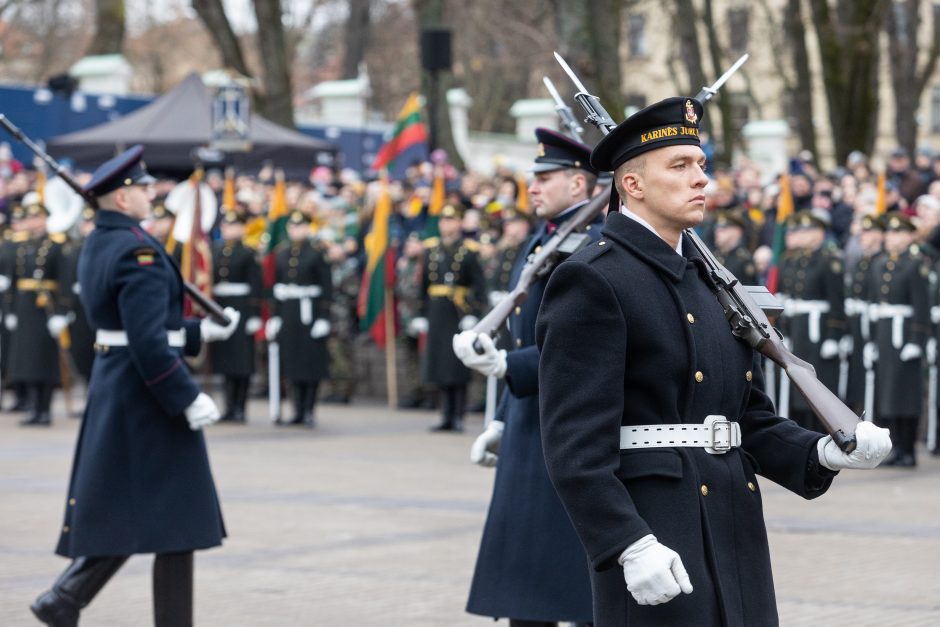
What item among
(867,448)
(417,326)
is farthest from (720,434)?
(417,326)

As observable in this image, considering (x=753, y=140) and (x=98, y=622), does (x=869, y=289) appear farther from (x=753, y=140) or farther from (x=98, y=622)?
(x=753, y=140)

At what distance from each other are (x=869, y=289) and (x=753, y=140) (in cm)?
1912

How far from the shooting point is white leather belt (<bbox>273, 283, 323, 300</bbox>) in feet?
56.4

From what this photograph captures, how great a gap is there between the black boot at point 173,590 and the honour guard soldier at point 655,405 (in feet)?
8.91

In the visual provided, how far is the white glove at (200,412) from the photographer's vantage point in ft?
22.1

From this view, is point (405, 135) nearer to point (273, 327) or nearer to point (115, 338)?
point (273, 327)

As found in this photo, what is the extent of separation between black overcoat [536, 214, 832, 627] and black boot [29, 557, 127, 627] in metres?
2.97

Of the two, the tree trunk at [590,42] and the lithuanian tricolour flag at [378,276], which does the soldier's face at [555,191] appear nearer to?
the tree trunk at [590,42]

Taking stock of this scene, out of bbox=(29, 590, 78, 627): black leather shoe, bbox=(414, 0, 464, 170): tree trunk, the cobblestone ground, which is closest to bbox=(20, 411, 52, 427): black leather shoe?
the cobblestone ground

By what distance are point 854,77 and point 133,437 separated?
2001 cm

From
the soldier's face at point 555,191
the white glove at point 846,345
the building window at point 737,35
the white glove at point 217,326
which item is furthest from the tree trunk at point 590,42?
the building window at point 737,35

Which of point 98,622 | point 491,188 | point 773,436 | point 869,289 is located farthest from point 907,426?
point 773,436

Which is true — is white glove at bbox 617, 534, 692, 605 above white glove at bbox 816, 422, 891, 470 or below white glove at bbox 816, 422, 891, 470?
below

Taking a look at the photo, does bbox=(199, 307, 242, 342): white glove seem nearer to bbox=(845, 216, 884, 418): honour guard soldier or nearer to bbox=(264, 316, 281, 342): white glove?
Result: bbox=(845, 216, 884, 418): honour guard soldier
